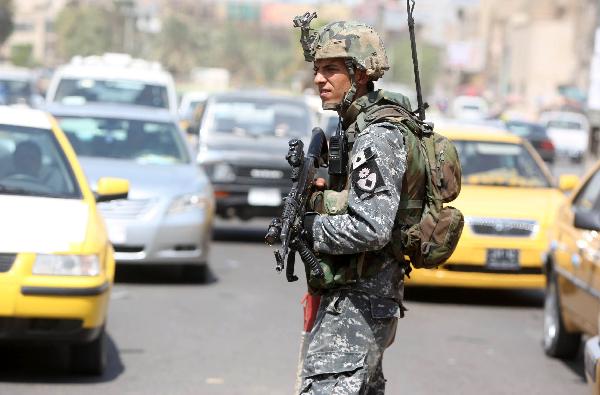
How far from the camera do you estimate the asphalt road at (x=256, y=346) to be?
8.52m

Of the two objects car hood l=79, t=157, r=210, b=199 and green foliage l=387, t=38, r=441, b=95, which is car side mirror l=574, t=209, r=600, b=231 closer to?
car hood l=79, t=157, r=210, b=199

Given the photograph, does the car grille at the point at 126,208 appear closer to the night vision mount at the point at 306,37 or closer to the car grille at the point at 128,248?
the car grille at the point at 128,248

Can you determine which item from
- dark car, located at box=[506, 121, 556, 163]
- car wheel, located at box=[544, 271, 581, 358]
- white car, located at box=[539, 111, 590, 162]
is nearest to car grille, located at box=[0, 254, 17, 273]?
car wheel, located at box=[544, 271, 581, 358]

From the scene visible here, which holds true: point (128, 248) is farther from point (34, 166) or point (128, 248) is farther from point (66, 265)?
point (66, 265)

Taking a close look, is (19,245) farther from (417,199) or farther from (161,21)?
(161,21)

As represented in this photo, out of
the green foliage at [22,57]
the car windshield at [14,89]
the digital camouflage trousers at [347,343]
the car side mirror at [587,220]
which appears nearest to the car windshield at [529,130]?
the car windshield at [14,89]

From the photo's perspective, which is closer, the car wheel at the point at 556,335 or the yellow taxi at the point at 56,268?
the yellow taxi at the point at 56,268

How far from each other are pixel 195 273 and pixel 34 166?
4562 mm

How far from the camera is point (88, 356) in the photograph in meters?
8.41

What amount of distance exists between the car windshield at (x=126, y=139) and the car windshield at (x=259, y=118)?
3971 mm

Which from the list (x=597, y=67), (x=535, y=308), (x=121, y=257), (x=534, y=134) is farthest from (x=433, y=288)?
(x=534, y=134)

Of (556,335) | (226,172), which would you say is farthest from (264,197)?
(556,335)

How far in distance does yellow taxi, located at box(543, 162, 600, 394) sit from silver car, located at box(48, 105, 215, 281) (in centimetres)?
356

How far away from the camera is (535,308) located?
41.9 feet
